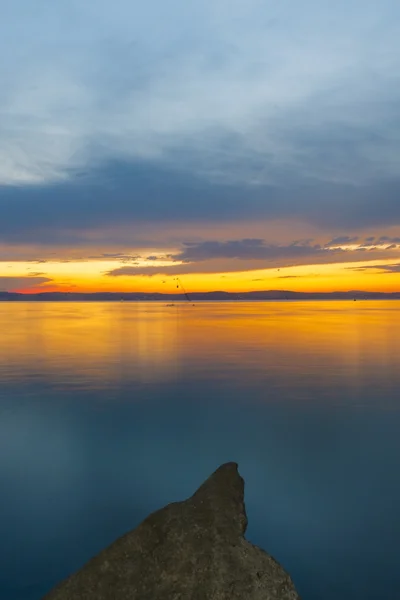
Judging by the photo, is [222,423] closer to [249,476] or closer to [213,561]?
[249,476]

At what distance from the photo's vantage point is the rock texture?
26.0 feet

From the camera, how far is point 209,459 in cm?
1972

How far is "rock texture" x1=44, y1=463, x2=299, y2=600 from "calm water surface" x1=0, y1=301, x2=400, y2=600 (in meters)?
3.69

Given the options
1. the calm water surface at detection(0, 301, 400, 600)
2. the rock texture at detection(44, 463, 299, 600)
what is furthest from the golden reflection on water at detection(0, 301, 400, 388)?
the rock texture at detection(44, 463, 299, 600)

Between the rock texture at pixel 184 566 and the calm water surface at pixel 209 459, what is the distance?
369 centimetres

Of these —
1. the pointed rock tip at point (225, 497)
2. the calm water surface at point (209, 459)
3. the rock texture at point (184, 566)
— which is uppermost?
the pointed rock tip at point (225, 497)

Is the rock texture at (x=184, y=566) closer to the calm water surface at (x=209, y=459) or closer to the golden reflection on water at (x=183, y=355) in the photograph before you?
the calm water surface at (x=209, y=459)

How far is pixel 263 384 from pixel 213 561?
28.4m

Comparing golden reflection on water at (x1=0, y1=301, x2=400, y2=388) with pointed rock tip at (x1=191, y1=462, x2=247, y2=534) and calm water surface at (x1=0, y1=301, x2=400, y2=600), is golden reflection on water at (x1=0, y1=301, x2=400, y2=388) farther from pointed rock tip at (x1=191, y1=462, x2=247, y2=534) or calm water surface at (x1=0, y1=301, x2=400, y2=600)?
pointed rock tip at (x1=191, y1=462, x2=247, y2=534)

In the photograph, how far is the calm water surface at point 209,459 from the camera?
12562 millimetres

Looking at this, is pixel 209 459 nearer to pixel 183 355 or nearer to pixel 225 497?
pixel 225 497

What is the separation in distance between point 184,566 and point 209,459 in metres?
11.6

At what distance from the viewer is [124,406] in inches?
1177

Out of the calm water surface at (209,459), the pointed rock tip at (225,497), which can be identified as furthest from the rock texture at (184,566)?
the calm water surface at (209,459)
